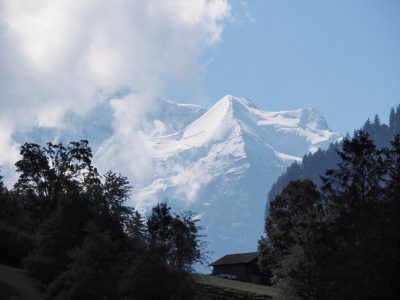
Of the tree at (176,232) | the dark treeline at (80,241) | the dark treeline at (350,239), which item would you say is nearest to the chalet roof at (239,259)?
the tree at (176,232)

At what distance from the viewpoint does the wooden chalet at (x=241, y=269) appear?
5901 inches

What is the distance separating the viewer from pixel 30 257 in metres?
59.6

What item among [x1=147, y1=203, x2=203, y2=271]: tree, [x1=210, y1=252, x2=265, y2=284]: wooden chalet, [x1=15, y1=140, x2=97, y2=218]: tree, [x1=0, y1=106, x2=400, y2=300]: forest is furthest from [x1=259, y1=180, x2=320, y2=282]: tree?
[x1=210, y1=252, x2=265, y2=284]: wooden chalet

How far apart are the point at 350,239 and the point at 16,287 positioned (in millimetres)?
29482

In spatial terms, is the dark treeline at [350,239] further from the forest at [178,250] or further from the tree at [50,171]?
the tree at [50,171]

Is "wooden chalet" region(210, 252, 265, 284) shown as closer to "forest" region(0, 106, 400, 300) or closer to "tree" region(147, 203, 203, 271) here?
"tree" region(147, 203, 203, 271)

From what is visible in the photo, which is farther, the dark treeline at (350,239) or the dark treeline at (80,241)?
the dark treeline at (80,241)

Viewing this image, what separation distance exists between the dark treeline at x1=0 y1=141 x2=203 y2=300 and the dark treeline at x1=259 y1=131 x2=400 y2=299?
32.9 feet

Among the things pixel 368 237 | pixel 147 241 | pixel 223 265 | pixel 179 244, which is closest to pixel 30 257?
pixel 147 241

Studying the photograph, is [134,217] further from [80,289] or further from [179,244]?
[80,289]

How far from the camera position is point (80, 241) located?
61.8 meters

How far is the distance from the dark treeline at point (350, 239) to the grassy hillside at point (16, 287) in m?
22.1

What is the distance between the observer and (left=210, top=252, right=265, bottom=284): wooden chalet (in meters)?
150

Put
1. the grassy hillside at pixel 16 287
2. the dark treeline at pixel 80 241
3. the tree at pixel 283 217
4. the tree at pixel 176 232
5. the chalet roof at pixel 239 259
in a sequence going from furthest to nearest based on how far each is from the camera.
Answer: the chalet roof at pixel 239 259, the tree at pixel 176 232, the tree at pixel 283 217, the grassy hillside at pixel 16 287, the dark treeline at pixel 80 241
